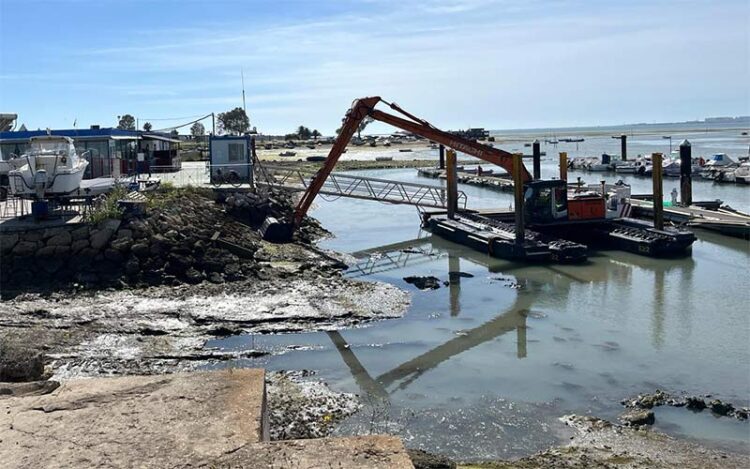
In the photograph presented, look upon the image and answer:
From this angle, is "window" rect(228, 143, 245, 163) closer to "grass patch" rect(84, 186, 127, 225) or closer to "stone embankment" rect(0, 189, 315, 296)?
→ "stone embankment" rect(0, 189, 315, 296)

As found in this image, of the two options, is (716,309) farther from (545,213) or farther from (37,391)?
(37,391)

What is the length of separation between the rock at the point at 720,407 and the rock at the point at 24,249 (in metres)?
16.6

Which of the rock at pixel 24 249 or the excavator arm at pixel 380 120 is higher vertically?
the excavator arm at pixel 380 120

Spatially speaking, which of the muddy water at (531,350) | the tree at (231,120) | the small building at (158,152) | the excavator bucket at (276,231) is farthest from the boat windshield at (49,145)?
the tree at (231,120)

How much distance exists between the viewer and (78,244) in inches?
771

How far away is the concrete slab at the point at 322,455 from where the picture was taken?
5.98 m

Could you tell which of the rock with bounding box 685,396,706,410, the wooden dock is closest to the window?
the wooden dock

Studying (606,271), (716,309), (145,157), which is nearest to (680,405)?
(716,309)

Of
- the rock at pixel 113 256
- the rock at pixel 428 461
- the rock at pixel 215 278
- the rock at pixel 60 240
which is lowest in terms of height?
the rock at pixel 428 461

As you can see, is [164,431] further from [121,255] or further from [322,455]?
[121,255]

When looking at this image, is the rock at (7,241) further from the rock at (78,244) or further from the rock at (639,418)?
the rock at (639,418)

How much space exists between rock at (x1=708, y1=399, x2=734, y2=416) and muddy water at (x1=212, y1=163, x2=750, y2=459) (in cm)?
27

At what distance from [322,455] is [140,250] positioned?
14.8 metres

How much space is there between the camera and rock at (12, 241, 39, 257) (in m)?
19.1
